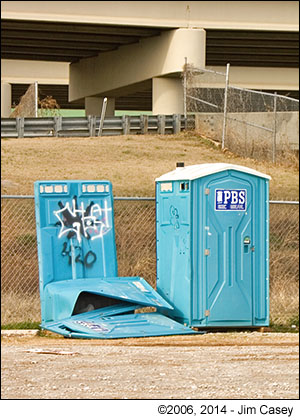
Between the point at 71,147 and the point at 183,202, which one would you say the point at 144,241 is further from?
the point at 71,147

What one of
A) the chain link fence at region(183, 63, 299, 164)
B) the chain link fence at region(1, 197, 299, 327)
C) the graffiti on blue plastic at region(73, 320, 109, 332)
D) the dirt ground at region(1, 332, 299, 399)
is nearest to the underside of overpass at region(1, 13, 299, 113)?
the chain link fence at region(183, 63, 299, 164)

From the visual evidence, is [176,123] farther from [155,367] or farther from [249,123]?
[155,367]

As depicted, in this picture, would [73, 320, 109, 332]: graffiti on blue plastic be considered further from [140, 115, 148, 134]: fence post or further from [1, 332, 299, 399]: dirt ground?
[140, 115, 148, 134]: fence post

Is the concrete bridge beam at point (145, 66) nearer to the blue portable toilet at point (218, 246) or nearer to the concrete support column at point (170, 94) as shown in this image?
the concrete support column at point (170, 94)

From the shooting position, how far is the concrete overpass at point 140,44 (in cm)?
3114

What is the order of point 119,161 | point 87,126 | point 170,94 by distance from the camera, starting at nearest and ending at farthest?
point 119,161 < point 87,126 < point 170,94

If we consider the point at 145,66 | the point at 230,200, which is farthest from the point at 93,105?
the point at 230,200

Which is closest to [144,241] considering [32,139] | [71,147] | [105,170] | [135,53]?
[105,170]

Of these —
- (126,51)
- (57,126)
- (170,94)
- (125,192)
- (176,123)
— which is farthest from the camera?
(126,51)

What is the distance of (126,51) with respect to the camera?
35156mm

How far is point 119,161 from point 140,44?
11604 mm

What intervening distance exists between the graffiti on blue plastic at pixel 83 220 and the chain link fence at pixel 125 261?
0.51 metres

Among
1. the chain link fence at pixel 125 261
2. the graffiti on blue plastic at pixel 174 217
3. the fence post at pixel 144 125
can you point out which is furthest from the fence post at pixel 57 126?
the graffiti on blue plastic at pixel 174 217

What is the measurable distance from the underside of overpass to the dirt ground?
21.5m
